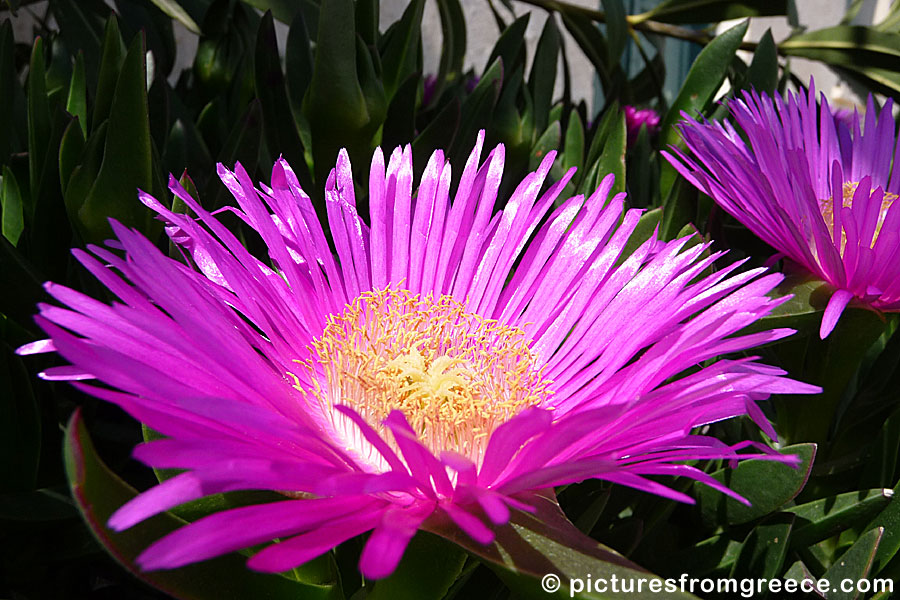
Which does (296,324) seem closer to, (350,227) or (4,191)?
(350,227)

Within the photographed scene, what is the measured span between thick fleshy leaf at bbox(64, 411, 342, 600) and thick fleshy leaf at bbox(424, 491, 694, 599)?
0.07m

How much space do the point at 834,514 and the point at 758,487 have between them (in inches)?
2.0

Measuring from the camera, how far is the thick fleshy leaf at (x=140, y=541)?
22 cm

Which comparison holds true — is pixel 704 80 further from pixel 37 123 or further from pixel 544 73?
pixel 37 123

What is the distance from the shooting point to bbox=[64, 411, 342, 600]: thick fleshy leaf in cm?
22

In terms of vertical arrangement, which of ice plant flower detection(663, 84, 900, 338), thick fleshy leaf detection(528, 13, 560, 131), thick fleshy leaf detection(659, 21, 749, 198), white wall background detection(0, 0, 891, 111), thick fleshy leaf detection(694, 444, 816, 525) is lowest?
thick fleshy leaf detection(694, 444, 816, 525)

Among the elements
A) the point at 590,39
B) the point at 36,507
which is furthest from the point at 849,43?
the point at 36,507

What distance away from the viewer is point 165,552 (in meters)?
0.19

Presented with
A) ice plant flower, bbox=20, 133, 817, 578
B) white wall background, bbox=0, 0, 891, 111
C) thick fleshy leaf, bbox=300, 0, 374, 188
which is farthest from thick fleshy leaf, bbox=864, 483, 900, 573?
white wall background, bbox=0, 0, 891, 111

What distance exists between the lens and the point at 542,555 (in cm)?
25

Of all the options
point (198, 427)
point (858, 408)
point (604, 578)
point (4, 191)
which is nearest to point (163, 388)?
point (198, 427)

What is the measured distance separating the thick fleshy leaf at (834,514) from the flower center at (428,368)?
0.16 meters

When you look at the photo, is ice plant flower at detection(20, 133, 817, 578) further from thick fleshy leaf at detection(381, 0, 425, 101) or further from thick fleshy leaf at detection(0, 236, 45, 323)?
thick fleshy leaf at detection(381, 0, 425, 101)

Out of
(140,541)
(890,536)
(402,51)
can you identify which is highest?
(402,51)
